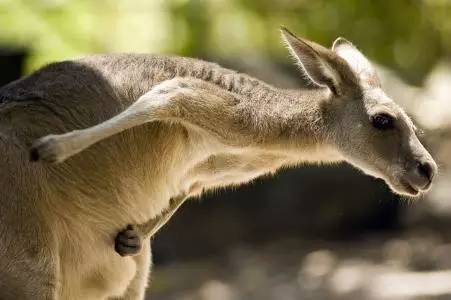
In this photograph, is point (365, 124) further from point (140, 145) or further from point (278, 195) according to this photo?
point (278, 195)

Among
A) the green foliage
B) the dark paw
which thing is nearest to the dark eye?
the dark paw

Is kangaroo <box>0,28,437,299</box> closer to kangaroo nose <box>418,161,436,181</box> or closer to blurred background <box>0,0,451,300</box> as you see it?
kangaroo nose <box>418,161,436,181</box>

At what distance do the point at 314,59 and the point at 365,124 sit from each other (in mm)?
471

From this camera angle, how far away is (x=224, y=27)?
1206cm

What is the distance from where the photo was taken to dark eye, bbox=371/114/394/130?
5758 mm

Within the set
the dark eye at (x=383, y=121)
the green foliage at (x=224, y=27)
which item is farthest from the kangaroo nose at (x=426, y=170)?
the green foliage at (x=224, y=27)

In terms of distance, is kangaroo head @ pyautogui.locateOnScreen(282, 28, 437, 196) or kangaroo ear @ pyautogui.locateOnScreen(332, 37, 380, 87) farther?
kangaroo ear @ pyautogui.locateOnScreen(332, 37, 380, 87)

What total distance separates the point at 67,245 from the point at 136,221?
45 cm

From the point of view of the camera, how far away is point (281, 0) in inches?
489

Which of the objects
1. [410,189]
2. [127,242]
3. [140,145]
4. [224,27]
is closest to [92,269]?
[127,242]

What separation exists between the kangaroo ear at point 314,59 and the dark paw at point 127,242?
122 cm

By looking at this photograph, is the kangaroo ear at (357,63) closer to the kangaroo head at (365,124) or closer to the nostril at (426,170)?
the kangaroo head at (365,124)

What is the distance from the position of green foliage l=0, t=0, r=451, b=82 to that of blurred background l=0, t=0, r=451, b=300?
14mm

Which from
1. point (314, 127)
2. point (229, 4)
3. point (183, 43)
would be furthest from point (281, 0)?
point (314, 127)
